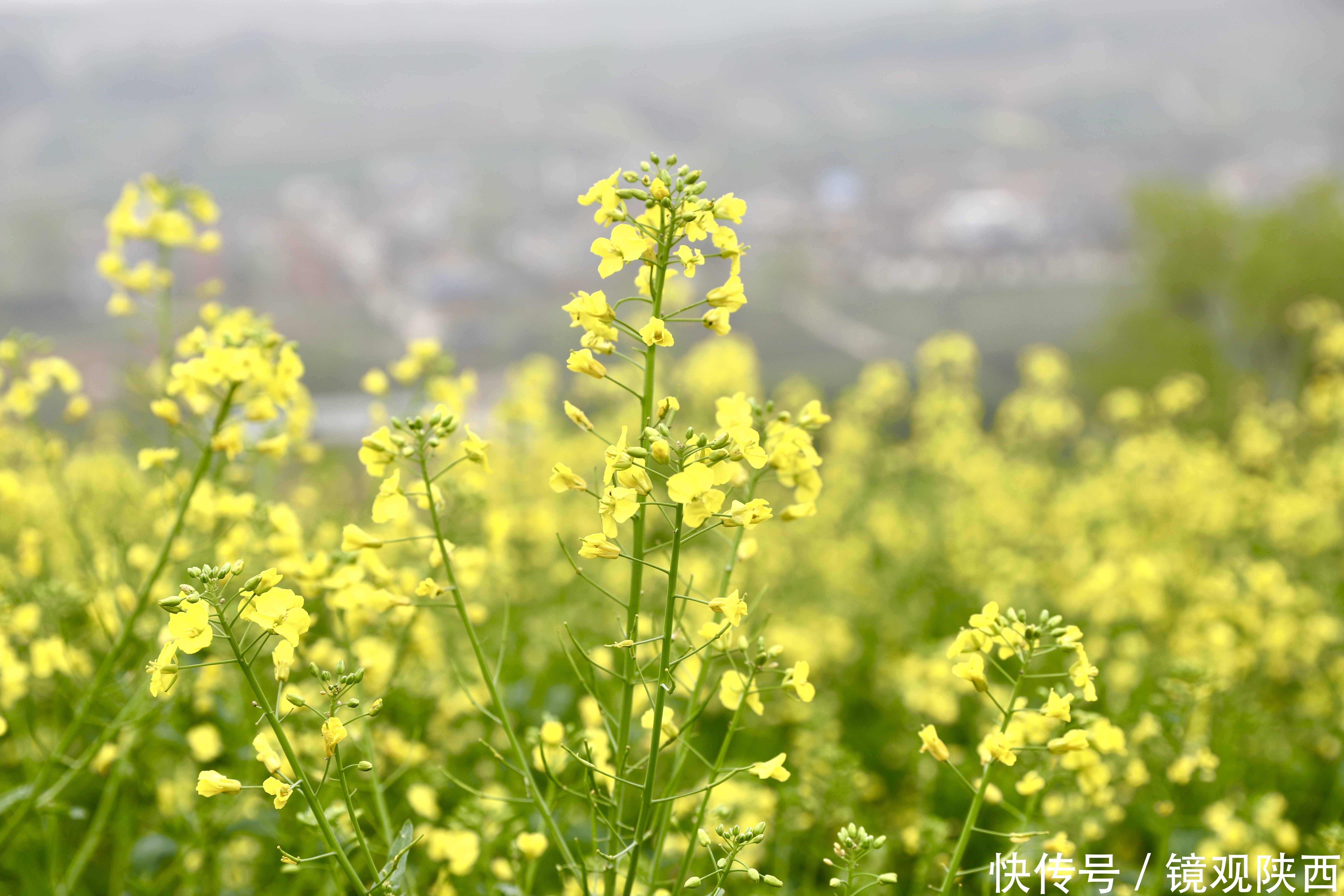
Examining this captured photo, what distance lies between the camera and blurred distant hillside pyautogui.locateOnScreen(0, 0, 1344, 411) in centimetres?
2145

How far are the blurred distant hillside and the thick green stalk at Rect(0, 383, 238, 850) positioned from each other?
8540 mm

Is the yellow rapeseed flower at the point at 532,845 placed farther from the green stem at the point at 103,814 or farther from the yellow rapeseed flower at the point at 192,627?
the green stem at the point at 103,814

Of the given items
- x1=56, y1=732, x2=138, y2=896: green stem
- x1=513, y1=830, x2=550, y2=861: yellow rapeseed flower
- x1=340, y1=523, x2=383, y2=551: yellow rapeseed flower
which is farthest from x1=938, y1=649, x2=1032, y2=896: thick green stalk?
x1=56, y1=732, x2=138, y2=896: green stem

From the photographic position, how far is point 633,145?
3609cm

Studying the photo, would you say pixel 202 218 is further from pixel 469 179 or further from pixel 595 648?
pixel 469 179

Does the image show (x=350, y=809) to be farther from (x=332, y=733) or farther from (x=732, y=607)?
(x=732, y=607)

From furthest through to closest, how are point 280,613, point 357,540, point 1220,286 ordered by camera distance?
point 1220,286 < point 357,540 < point 280,613

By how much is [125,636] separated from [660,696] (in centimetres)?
156

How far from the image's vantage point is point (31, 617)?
2818 mm

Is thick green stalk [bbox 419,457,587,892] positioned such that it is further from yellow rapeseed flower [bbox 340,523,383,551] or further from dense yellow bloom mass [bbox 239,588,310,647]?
dense yellow bloom mass [bbox 239,588,310,647]

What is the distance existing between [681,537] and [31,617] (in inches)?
101

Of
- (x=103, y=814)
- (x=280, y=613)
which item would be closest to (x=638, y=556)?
(x=280, y=613)

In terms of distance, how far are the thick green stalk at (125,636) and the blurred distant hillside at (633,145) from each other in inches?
336

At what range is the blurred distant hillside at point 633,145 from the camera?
70.4ft
